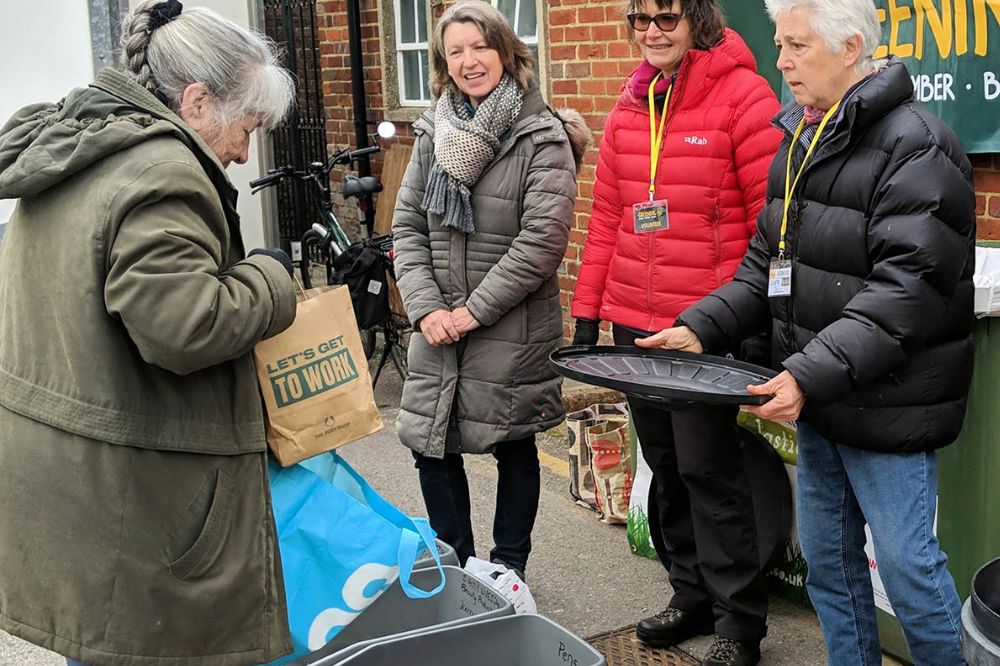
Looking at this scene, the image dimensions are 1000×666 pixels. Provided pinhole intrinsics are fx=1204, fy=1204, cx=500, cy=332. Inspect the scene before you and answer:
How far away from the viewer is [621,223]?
3.70 m

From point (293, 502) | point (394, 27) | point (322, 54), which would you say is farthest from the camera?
point (322, 54)

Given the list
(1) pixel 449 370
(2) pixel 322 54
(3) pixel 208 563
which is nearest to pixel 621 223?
(1) pixel 449 370

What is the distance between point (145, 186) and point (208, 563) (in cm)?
78

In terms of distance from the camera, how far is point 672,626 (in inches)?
152

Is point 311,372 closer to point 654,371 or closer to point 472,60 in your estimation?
point 654,371

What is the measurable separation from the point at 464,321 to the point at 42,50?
3.08 m

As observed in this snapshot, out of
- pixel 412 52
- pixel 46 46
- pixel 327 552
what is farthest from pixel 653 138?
pixel 412 52

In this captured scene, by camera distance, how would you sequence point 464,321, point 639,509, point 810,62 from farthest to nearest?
1. point 639,509
2. point 464,321
3. point 810,62

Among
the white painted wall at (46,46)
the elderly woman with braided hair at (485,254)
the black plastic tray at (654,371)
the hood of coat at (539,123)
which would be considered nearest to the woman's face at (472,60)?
the elderly woman with braided hair at (485,254)

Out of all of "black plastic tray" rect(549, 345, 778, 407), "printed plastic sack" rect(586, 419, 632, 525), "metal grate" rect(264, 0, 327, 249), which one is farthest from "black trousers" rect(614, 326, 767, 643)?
"metal grate" rect(264, 0, 327, 249)

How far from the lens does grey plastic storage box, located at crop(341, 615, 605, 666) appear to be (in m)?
2.65

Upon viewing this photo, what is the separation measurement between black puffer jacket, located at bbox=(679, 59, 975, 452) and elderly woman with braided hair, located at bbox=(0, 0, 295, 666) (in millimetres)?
1254

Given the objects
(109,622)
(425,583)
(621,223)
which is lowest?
(425,583)

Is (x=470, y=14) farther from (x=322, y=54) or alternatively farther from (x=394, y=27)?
(x=322, y=54)
